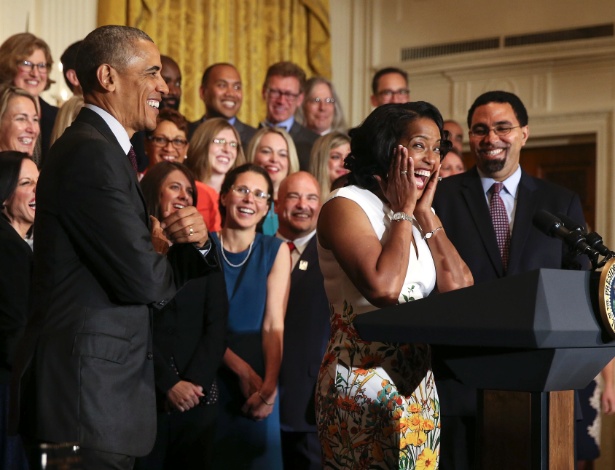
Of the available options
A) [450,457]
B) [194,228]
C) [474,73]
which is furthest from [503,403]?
[474,73]

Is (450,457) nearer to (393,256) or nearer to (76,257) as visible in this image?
(393,256)

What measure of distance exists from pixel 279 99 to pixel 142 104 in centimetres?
397

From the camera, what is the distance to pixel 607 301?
82.4 inches

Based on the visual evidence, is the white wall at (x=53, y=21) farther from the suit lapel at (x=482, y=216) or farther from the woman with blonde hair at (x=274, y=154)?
the suit lapel at (x=482, y=216)

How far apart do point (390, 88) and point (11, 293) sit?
3677mm

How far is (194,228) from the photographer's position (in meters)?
2.51

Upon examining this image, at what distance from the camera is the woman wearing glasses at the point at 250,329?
4121 millimetres

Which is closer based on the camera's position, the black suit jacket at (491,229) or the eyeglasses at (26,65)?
the black suit jacket at (491,229)

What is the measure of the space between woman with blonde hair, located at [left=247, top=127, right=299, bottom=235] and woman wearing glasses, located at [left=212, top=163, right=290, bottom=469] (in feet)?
3.18

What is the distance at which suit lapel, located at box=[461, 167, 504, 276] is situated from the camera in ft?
12.1

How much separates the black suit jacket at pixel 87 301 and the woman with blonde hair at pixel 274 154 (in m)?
3.13

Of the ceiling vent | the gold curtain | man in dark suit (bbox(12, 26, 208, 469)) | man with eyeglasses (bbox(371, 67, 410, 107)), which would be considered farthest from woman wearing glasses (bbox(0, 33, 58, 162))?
the ceiling vent

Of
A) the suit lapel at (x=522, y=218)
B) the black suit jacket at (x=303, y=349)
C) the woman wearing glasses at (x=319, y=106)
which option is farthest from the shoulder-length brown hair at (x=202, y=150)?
the suit lapel at (x=522, y=218)

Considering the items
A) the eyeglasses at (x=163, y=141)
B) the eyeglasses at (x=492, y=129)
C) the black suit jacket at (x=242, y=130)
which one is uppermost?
the black suit jacket at (x=242, y=130)
